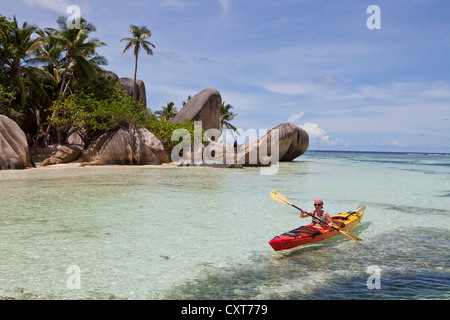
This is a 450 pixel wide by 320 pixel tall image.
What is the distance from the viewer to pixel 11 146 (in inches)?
808

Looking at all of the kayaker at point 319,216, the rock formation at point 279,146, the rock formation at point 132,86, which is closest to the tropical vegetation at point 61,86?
the rock formation at point 279,146

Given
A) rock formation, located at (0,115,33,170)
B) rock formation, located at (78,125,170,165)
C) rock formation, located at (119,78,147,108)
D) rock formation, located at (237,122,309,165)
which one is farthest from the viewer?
rock formation, located at (119,78,147,108)

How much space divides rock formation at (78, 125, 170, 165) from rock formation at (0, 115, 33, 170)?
5.37m

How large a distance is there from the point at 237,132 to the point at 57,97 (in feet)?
Result: 95.0

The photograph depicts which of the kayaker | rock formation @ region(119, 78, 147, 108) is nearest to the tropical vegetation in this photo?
rock formation @ region(119, 78, 147, 108)

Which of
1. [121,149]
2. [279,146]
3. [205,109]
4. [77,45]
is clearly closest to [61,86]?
[77,45]

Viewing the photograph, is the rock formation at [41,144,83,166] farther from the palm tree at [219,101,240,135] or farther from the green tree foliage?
the palm tree at [219,101,240,135]

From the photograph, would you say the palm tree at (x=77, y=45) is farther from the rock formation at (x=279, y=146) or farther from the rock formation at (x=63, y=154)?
the rock formation at (x=279, y=146)

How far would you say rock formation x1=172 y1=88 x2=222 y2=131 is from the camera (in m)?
37.3

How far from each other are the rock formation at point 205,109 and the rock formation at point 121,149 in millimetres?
10279

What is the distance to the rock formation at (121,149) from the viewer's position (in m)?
26.0

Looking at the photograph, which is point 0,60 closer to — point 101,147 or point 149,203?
point 101,147

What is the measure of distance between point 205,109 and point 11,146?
20.4 meters
